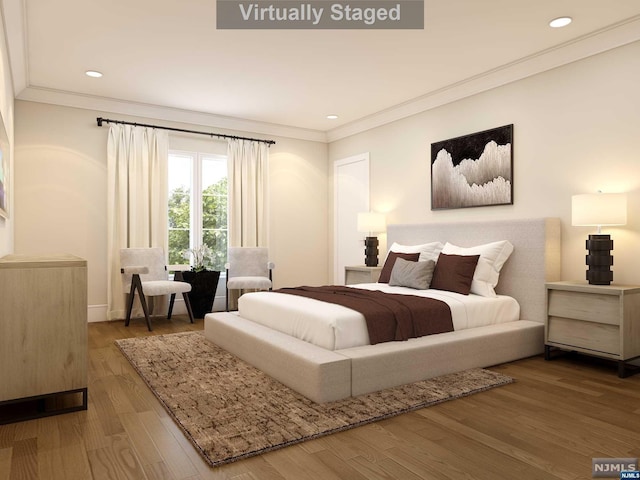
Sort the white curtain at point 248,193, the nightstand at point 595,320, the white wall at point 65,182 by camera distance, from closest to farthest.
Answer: the nightstand at point 595,320 → the white wall at point 65,182 → the white curtain at point 248,193

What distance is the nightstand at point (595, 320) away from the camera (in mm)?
3248

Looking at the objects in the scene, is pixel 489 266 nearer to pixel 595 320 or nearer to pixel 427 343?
pixel 595 320

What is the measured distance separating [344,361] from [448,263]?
193 cm

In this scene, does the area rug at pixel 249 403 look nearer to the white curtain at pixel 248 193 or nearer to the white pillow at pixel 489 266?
the white pillow at pixel 489 266

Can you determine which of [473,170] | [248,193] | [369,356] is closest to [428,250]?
[473,170]

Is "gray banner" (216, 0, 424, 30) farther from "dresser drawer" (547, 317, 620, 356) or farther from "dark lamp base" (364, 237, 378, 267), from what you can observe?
"dark lamp base" (364, 237, 378, 267)

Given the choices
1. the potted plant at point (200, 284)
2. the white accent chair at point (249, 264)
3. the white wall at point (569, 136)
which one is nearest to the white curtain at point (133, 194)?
the potted plant at point (200, 284)

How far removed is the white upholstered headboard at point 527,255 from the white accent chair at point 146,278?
326 centimetres

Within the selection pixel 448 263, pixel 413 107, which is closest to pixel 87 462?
pixel 448 263

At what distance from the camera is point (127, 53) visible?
4066 mm

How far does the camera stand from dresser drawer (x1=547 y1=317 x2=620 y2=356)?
130 inches

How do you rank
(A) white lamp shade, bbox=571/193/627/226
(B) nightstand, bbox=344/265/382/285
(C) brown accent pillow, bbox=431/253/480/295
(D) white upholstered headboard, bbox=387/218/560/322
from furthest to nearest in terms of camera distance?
(B) nightstand, bbox=344/265/382/285 → (C) brown accent pillow, bbox=431/253/480/295 → (D) white upholstered headboard, bbox=387/218/560/322 → (A) white lamp shade, bbox=571/193/627/226

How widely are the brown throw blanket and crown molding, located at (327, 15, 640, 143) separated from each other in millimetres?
2420

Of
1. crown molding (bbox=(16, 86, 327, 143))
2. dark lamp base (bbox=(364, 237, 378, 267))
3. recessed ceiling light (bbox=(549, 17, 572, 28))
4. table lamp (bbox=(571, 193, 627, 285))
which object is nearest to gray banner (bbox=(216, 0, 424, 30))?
recessed ceiling light (bbox=(549, 17, 572, 28))
